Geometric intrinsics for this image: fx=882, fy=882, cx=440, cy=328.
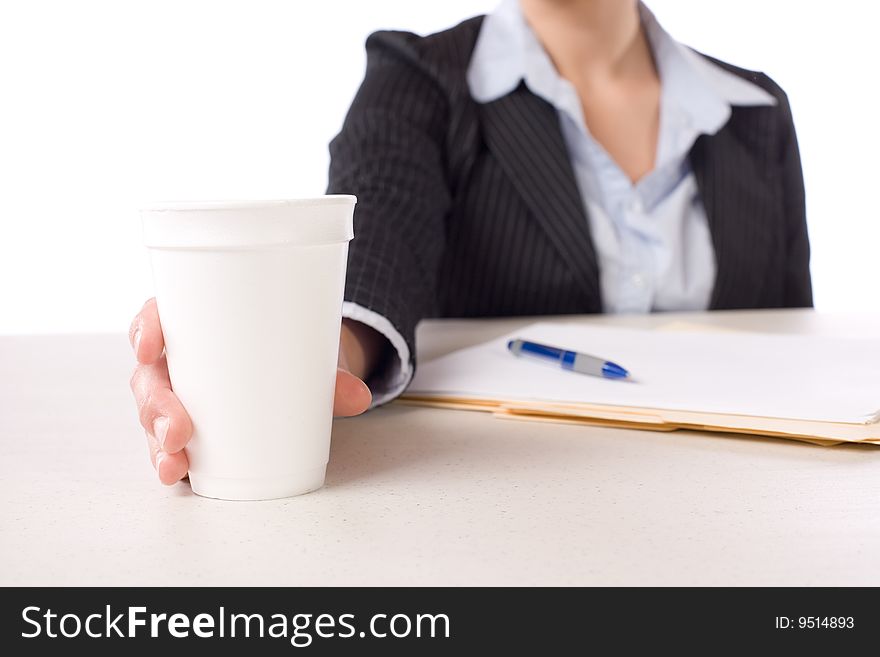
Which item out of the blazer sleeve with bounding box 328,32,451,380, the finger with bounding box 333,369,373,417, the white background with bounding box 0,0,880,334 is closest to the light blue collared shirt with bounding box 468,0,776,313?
the blazer sleeve with bounding box 328,32,451,380

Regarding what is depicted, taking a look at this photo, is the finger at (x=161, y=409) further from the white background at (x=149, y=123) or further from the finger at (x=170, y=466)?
the white background at (x=149, y=123)

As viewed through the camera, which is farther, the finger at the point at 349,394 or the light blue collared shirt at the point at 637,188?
the light blue collared shirt at the point at 637,188

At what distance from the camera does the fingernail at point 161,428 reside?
1.59 feet

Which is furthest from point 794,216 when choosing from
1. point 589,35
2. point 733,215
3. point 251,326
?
point 251,326

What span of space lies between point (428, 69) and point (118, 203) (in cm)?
254

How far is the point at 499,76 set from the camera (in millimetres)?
1455

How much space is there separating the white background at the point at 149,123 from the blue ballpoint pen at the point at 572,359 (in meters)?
2.82

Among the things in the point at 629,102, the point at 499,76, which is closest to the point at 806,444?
the point at 499,76

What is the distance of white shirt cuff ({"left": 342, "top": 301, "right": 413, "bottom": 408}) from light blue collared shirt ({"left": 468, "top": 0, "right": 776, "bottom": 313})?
74 centimetres

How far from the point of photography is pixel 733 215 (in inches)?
58.2

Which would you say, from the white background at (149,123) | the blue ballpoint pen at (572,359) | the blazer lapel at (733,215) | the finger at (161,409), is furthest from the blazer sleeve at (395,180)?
the white background at (149,123)

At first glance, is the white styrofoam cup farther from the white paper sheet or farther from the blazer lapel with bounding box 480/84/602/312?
the blazer lapel with bounding box 480/84/602/312

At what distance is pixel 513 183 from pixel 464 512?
38.8 inches
